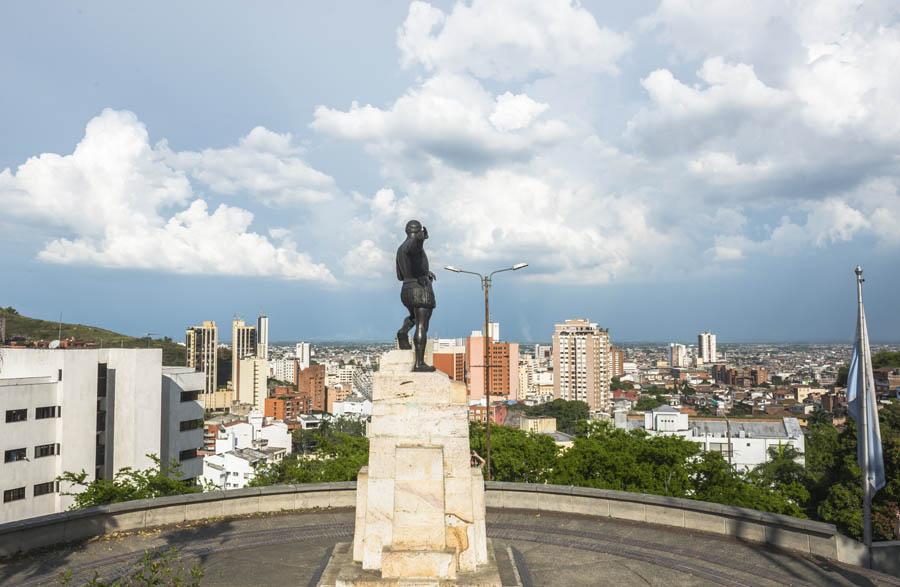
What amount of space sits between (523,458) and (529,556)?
7.93 metres

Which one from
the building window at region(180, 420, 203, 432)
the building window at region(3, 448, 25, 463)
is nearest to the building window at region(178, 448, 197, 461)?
the building window at region(180, 420, 203, 432)

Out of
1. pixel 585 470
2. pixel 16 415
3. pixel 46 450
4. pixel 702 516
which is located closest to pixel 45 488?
pixel 46 450

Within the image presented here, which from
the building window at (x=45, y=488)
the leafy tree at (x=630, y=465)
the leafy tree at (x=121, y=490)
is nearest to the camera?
the leafy tree at (x=121, y=490)

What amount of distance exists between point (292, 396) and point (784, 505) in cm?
15135

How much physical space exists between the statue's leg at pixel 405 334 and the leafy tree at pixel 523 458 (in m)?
10.3

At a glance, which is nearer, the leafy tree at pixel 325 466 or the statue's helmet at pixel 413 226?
the statue's helmet at pixel 413 226

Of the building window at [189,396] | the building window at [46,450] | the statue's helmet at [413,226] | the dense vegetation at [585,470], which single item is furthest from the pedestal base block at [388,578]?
the building window at [189,396]

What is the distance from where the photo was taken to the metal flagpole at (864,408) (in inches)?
464

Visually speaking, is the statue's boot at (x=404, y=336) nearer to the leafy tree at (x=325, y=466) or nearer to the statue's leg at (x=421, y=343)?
the statue's leg at (x=421, y=343)

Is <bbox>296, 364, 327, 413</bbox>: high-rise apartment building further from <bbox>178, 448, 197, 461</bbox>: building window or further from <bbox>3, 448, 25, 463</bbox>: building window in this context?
<bbox>3, 448, 25, 463</bbox>: building window

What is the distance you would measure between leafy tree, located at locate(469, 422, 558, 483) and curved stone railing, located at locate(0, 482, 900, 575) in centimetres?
377

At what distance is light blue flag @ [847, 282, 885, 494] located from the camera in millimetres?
11797

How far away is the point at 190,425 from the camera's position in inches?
1796

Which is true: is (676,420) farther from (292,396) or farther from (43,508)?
(292,396)
